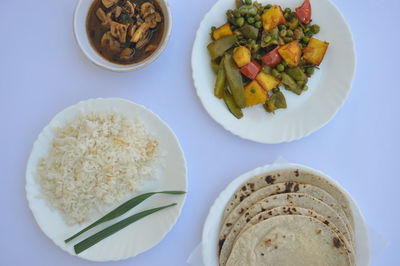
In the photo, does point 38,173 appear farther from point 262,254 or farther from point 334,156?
point 334,156

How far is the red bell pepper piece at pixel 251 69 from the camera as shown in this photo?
96.9 inches


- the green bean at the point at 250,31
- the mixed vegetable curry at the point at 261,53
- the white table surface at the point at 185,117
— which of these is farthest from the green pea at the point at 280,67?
the white table surface at the point at 185,117

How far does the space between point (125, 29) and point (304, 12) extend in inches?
51.9

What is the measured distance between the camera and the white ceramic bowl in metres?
2.42

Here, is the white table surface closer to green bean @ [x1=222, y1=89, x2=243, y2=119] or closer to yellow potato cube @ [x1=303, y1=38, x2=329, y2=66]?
green bean @ [x1=222, y1=89, x2=243, y2=119]

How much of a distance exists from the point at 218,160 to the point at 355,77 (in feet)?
4.35

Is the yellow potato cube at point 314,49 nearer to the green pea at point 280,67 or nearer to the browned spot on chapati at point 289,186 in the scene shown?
the green pea at point 280,67

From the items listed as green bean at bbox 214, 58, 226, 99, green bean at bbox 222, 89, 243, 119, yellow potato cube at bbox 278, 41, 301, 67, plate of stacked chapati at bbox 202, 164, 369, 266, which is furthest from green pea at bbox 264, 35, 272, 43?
plate of stacked chapati at bbox 202, 164, 369, 266

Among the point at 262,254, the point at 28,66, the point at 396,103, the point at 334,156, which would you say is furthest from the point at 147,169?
the point at 396,103

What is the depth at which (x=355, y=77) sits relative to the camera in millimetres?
2801

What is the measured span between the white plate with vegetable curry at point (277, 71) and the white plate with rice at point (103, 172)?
1.72 ft

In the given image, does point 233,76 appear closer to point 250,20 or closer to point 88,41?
point 250,20

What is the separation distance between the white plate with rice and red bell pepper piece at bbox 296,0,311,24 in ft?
4.25

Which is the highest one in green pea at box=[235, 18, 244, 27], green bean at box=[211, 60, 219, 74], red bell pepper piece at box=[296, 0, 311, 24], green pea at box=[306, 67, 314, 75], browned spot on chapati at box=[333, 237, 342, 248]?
red bell pepper piece at box=[296, 0, 311, 24]
